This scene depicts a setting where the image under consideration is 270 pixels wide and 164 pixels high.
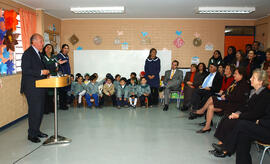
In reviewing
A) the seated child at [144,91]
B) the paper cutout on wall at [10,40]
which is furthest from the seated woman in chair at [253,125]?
the paper cutout on wall at [10,40]

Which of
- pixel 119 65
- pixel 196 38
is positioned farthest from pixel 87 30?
pixel 196 38

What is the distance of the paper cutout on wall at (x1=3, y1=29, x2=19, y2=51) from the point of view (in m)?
4.36

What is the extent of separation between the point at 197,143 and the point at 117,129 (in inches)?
59.2

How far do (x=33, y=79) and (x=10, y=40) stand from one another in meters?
1.62

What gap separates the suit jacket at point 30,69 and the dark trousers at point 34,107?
0.05 m

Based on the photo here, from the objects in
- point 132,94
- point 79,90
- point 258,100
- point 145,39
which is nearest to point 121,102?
point 132,94

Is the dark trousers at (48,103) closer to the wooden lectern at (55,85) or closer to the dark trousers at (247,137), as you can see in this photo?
the wooden lectern at (55,85)

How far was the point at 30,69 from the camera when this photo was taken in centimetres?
336

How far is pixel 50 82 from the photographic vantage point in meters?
3.21

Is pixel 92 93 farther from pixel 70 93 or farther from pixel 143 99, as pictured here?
pixel 143 99

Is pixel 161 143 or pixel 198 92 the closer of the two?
pixel 161 143

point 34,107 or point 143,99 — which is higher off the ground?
point 34,107

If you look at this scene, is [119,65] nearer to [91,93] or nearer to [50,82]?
[91,93]

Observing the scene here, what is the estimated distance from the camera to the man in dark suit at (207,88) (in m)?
4.86
